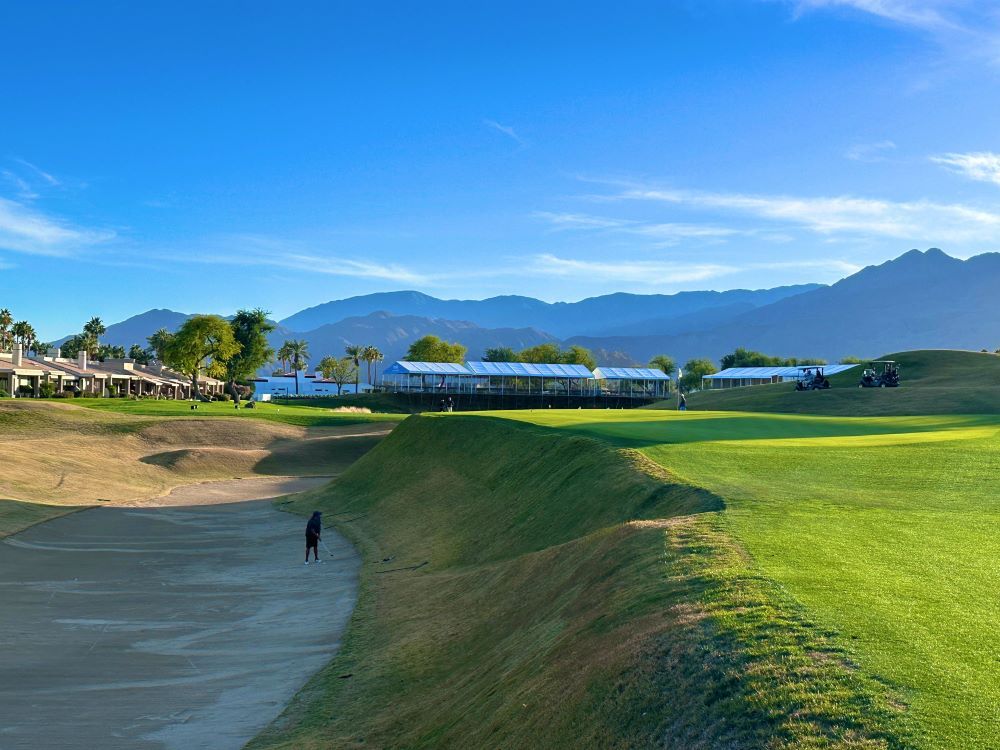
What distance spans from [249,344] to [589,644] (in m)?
152

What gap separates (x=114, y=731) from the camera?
15.6m

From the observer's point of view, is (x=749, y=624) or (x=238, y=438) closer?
(x=749, y=624)

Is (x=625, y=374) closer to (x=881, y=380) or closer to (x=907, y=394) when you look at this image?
(x=881, y=380)

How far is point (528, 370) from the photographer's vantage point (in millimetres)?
138000

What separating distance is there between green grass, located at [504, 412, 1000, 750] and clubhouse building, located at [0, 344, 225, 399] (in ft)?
327

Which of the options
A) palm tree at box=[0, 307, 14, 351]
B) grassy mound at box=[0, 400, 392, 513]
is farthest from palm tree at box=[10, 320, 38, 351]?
grassy mound at box=[0, 400, 392, 513]

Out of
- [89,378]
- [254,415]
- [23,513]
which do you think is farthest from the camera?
[89,378]

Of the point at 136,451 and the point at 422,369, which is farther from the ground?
the point at 422,369

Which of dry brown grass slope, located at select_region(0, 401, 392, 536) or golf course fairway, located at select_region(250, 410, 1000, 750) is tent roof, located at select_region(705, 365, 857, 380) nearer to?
dry brown grass slope, located at select_region(0, 401, 392, 536)

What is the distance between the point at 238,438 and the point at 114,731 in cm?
6201

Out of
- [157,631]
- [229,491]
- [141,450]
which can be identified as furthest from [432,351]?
[157,631]

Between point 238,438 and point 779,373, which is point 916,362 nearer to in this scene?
point 779,373

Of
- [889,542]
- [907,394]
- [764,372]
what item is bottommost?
[889,542]

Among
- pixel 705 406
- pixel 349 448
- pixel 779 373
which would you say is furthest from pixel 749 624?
pixel 779 373
